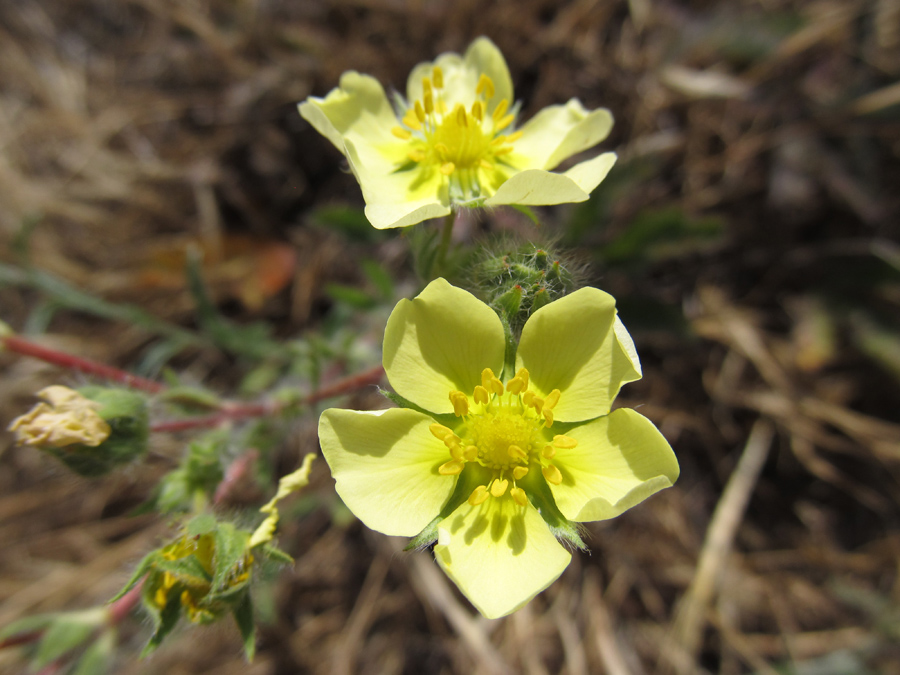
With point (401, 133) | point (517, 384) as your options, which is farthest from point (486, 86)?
point (517, 384)

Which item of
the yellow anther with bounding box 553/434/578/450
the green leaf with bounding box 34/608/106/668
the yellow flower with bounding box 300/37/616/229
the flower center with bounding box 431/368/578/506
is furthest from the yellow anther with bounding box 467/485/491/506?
the green leaf with bounding box 34/608/106/668

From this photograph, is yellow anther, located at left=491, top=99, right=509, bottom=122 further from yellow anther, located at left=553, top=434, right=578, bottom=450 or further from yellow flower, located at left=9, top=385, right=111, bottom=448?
yellow flower, located at left=9, top=385, right=111, bottom=448

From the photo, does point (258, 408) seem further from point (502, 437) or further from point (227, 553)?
point (502, 437)

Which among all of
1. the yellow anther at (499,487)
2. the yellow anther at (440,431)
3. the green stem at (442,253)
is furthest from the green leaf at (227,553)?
the green stem at (442,253)

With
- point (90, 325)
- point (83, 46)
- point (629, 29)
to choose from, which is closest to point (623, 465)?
point (629, 29)

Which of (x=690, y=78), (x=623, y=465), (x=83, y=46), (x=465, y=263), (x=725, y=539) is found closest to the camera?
(x=623, y=465)

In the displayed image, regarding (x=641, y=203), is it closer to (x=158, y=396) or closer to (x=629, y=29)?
(x=629, y=29)

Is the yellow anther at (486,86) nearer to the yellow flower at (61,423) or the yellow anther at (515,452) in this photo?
the yellow anther at (515,452)

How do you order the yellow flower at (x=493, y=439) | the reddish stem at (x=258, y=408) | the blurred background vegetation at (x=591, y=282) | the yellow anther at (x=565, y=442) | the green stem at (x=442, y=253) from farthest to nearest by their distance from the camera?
the blurred background vegetation at (x=591, y=282)
the reddish stem at (x=258, y=408)
the green stem at (x=442, y=253)
the yellow anther at (x=565, y=442)
the yellow flower at (x=493, y=439)
